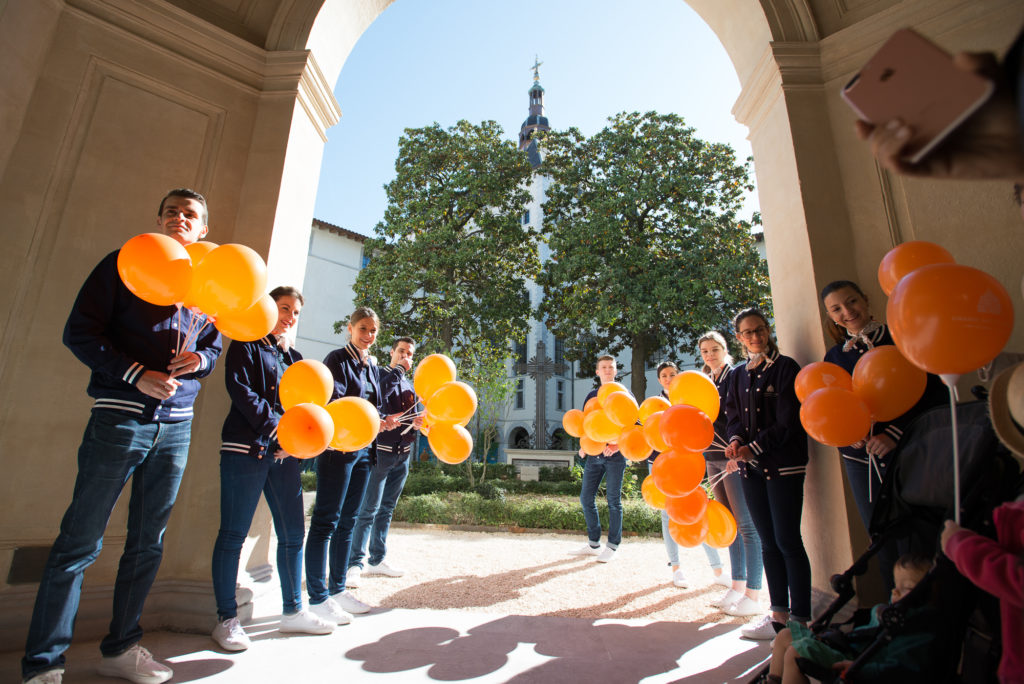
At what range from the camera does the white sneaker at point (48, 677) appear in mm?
1902

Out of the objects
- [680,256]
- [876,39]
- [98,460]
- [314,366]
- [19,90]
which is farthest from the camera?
[680,256]

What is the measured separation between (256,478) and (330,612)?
1055 mm

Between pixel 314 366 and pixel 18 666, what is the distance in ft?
6.48

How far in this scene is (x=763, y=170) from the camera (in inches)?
162

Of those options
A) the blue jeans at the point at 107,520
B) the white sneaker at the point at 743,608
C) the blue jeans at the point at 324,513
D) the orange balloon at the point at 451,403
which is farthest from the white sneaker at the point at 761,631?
the blue jeans at the point at 107,520

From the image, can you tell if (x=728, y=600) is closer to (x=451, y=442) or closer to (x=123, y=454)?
(x=451, y=442)

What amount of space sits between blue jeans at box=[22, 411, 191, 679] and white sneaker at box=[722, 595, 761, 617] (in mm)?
3710

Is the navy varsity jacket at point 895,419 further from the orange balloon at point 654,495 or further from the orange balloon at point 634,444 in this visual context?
the orange balloon at point 634,444

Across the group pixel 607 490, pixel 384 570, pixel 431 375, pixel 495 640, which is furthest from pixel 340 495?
pixel 607 490

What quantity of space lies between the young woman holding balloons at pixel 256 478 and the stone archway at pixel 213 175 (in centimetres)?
49

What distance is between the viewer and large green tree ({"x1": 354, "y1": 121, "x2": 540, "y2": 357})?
47.0ft

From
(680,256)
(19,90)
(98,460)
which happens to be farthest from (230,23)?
(680,256)

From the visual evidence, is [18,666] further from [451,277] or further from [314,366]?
[451,277]

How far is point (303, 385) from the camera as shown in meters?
2.73
